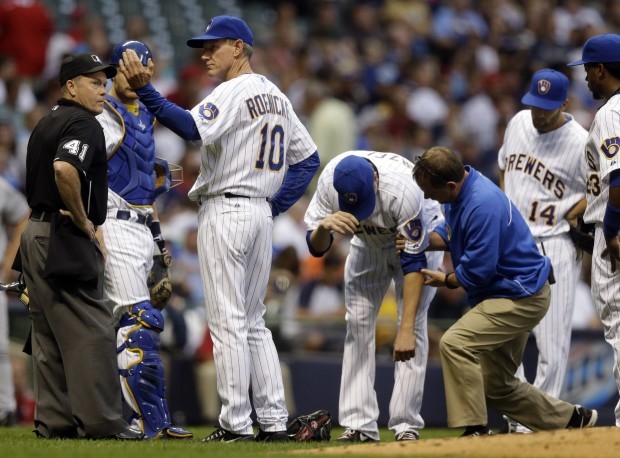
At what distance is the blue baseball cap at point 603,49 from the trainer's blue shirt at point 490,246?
1104mm

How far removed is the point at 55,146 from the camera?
7.11 meters

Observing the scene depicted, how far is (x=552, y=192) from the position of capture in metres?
8.68

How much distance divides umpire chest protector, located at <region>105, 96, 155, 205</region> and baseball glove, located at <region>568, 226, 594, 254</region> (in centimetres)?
297

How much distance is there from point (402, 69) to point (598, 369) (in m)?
7.56

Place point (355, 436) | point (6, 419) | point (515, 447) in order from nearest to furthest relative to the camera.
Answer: point (515, 447)
point (355, 436)
point (6, 419)

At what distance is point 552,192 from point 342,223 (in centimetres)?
205

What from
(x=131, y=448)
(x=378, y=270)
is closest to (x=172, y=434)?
(x=131, y=448)

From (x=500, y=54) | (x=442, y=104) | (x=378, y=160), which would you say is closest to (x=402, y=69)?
→ (x=442, y=104)

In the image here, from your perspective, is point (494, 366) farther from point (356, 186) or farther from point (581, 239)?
point (581, 239)

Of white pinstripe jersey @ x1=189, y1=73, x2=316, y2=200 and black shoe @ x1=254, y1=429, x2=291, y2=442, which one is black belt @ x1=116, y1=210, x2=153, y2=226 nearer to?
white pinstripe jersey @ x1=189, y1=73, x2=316, y2=200

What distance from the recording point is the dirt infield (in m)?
6.13

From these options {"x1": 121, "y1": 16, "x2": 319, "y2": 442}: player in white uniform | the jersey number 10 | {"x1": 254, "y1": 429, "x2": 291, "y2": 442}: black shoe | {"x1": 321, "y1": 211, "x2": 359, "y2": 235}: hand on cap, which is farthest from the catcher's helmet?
{"x1": 254, "y1": 429, "x2": 291, "y2": 442}: black shoe

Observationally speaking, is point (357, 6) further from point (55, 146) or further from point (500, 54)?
point (55, 146)

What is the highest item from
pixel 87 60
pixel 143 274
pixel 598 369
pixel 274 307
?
pixel 87 60
